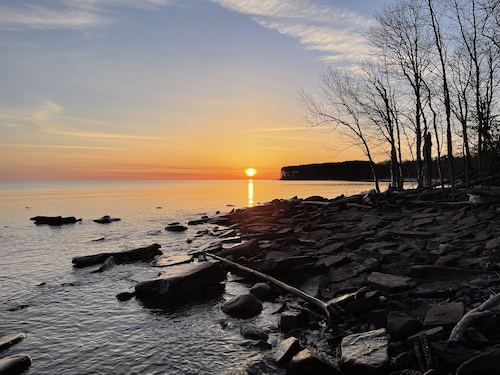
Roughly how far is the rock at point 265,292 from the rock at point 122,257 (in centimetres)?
716

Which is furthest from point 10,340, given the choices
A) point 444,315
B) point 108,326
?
point 444,315

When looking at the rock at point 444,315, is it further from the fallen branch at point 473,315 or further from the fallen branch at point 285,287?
the fallen branch at point 285,287

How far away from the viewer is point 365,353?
561 cm

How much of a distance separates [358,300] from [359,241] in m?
5.76

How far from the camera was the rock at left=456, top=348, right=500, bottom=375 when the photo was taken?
4.55 metres

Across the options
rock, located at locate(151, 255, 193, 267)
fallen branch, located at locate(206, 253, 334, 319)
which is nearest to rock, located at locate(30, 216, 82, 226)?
rock, located at locate(151, 255, 193, 267)

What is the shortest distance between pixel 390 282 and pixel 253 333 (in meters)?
3.25

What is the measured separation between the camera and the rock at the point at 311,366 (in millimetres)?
5535

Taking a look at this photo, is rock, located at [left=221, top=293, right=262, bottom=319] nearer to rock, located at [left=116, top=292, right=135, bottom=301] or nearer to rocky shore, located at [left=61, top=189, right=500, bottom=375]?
rocky shore, located at [left=61, top=189, right=500, bottom=375]

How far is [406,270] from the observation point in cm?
948

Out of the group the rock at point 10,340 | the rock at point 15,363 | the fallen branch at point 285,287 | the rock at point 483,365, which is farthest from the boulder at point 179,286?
the rock at point 483,365

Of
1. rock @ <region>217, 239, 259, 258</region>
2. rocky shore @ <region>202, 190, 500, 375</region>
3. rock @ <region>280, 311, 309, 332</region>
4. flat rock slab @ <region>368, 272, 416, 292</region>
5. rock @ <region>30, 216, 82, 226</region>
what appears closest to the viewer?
rocky shore @ <region>202, 190, 500, 375</region>

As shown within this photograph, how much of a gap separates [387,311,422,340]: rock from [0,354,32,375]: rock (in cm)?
608

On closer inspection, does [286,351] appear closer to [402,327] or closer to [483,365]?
[402,327]
